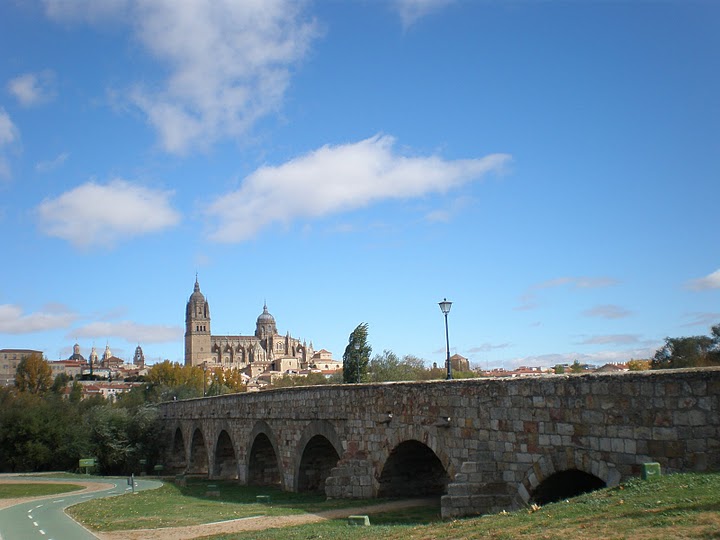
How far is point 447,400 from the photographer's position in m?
13.9

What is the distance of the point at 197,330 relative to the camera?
178125 millimetres

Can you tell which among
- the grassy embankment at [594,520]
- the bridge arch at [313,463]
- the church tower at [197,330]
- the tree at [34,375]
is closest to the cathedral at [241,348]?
the church tower at [197,330]

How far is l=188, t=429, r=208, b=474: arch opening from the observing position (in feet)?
127

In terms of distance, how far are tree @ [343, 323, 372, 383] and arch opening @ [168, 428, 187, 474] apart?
1246 centimetres

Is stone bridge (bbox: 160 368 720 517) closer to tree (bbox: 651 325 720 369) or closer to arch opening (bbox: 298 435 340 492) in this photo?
arch opening (bbox: 298 435 340 492)

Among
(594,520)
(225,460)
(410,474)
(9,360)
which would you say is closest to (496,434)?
(594,520)

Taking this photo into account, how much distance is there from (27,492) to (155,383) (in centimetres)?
7055

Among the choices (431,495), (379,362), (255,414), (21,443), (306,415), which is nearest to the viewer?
(431,495)

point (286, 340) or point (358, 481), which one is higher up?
point (286, 340)

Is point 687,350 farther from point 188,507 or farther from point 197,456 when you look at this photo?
point 188,507

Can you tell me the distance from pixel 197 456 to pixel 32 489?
30.5ft

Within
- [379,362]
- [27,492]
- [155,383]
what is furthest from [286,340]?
[27,492]

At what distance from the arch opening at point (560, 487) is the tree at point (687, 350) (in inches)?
1390

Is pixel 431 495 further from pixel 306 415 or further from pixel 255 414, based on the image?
pixel 255 414
